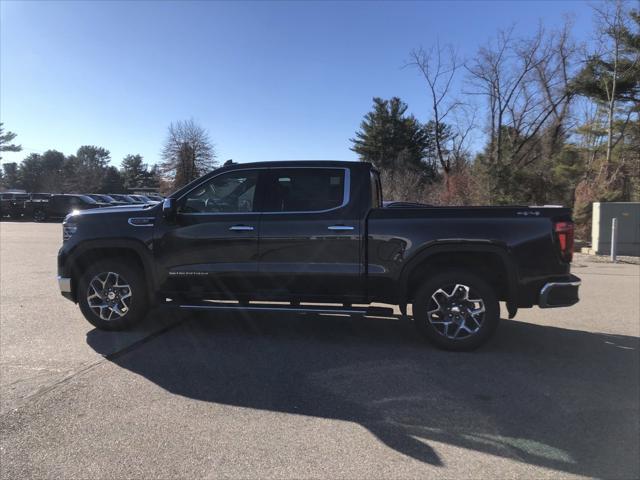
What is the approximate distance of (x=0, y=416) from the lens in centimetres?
381

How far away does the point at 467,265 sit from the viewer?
17.9 feet

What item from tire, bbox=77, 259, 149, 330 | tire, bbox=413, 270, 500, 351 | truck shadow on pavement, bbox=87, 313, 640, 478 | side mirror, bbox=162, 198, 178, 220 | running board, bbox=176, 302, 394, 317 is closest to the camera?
truck shadow on pavement, bbox=87, 313, 640, 478

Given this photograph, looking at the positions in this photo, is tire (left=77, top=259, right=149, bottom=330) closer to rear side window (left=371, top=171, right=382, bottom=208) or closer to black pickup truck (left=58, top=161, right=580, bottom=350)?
black pickup truck (left=58, top=161, right=580, bottom=350)

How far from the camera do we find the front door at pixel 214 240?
222 inches

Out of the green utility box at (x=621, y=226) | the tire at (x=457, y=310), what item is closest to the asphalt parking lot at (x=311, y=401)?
the tire at (x=457, y=310)

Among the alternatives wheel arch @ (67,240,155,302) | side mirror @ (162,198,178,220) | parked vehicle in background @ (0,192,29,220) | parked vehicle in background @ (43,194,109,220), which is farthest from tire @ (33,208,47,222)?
side mirror @ (162,198,178,220)

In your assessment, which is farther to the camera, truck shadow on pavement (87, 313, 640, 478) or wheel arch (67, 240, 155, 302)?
wheel arch (67, 240, 155, 302)

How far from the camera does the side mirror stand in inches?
225

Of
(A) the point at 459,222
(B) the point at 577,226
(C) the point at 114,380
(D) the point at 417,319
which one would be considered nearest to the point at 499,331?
(D) the point at 417,319

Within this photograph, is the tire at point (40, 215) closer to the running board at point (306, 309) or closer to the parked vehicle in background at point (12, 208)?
the parked vehicle in background at point (12, 208)

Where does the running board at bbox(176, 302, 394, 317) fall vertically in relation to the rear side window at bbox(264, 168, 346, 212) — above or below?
below

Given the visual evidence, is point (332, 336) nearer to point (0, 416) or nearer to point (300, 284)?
point (300, 284)

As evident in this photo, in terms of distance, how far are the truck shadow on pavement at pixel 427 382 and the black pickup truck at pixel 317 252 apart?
0.43 m

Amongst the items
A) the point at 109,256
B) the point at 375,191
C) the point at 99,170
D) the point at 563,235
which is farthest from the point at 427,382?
the point at 99,170
